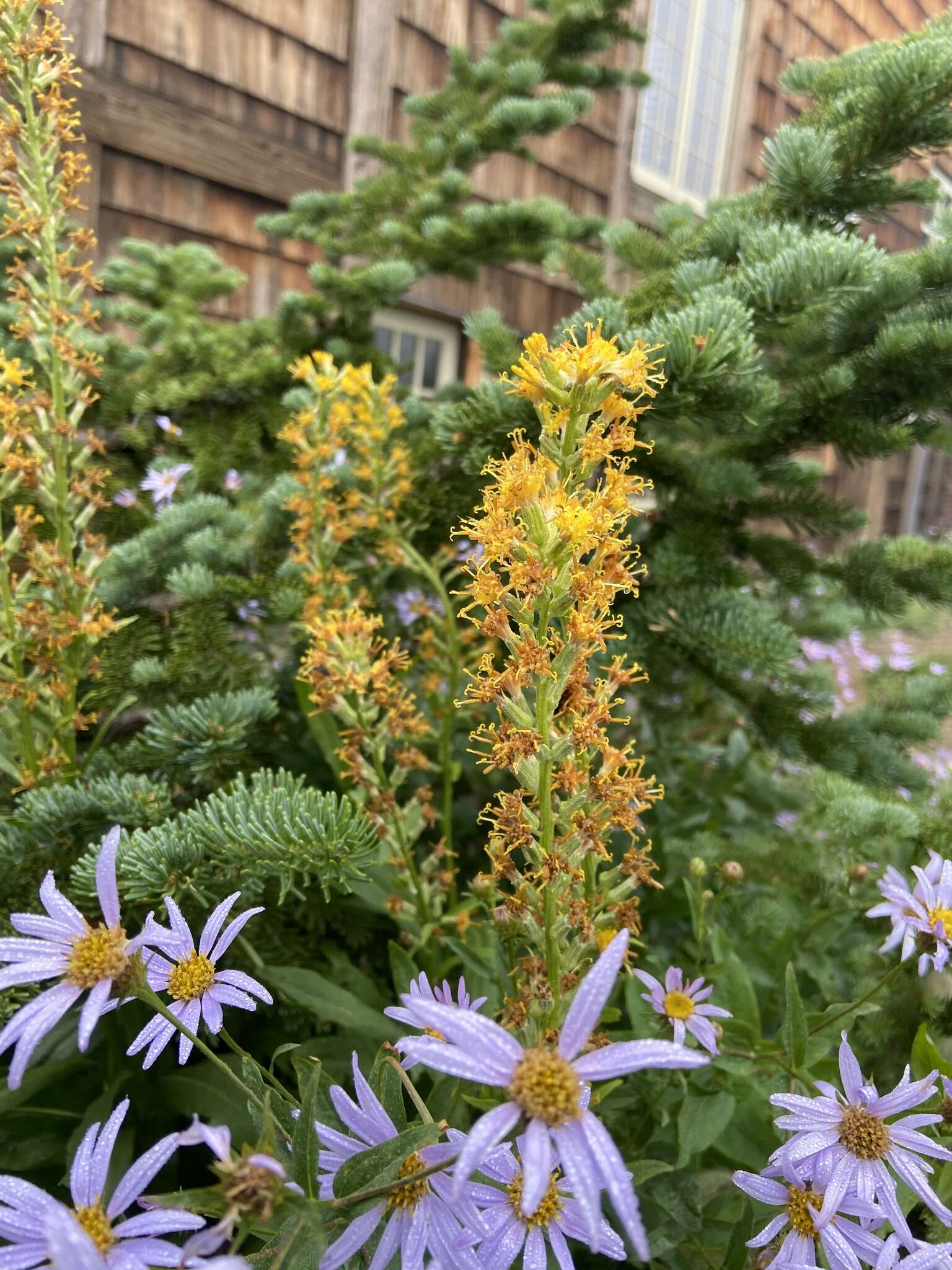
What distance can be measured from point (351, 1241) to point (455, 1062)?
0.14 m

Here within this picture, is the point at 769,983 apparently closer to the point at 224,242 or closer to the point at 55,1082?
the point at 55,1082

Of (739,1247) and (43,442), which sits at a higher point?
(43,442)

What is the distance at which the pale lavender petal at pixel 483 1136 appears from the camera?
11.0 inches

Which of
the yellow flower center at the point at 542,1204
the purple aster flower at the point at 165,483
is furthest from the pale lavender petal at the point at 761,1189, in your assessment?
the purple aster flower at the point at 165,483

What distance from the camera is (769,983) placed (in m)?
0.89

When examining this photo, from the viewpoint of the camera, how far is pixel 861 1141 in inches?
18.1

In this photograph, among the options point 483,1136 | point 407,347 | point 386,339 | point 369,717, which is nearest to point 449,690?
point 369,717

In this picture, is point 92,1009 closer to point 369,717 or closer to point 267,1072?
point 267,1072

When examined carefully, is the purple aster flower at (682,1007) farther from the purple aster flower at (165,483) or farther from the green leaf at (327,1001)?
the purple aster flower at (165,483)

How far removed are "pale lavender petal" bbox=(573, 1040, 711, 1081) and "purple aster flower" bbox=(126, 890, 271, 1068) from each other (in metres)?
0.19

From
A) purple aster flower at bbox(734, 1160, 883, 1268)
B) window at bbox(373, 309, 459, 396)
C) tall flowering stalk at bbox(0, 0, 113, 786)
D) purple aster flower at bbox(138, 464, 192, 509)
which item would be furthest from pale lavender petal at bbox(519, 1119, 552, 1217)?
window at bbox(373, 309, 459, 396)

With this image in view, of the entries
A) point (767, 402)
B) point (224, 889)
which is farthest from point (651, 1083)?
point (767, 402)

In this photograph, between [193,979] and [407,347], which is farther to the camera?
[407,347]

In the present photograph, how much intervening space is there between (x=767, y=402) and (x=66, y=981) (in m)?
0.79
